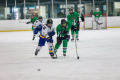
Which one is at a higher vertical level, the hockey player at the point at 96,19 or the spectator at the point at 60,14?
the spectator at the point at 60,14

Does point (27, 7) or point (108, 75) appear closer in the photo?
point (108, 75)

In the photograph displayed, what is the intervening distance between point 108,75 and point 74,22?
598cm

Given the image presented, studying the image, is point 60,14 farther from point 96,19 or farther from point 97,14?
point 97,14

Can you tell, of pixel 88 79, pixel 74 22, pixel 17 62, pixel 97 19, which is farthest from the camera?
pixel 97 19

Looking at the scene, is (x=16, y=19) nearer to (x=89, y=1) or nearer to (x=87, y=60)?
(x=89, y=1)

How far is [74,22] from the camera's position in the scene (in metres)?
9.96

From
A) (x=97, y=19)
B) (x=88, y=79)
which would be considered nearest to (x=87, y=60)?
(x=88, y=79)

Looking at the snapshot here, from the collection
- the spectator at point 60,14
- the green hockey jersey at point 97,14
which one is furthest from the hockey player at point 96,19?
the spectator at point 60,14

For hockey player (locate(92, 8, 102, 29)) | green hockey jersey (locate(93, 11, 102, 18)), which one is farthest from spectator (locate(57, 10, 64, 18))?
green hockey jersey (locate(93, 11, 102, 18))

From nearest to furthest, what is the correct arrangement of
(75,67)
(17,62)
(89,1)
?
Result: (75,67)
(17,62)
(89,1)

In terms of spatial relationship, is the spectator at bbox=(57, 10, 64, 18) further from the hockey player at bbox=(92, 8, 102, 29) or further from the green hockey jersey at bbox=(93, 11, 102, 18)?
the green hockey jersey at bbox=(93, 11, 102, 18)

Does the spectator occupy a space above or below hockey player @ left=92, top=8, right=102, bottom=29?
above

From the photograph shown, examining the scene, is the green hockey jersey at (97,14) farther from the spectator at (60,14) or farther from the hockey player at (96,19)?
the spectator at (60,14)

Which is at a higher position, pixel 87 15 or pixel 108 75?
pixel 87 15
